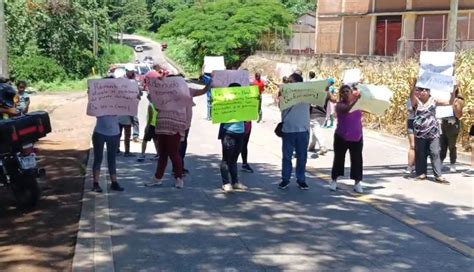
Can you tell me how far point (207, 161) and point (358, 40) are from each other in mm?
31299

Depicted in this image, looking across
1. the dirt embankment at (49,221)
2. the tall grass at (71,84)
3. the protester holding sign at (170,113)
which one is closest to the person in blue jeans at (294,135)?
the protester holding sign at (170,113)

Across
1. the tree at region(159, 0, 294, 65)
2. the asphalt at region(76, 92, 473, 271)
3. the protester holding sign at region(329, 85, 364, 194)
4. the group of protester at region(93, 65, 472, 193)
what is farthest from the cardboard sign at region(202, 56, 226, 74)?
the tree at region(159, 0, 294, 65)

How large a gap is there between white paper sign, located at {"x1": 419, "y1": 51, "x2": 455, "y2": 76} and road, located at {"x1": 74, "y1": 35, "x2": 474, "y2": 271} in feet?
5.99

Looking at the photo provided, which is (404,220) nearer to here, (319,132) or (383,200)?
(383,200)

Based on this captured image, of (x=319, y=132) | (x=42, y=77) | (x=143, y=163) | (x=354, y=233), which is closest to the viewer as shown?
(x=354, y=233)

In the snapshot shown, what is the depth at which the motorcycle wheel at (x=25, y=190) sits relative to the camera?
8070mm

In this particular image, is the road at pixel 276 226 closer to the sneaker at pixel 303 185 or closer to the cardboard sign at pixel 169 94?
the sneaker at pixel 303 185

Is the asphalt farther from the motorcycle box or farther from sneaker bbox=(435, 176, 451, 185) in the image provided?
the motorcycle box

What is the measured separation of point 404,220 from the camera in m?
8.08

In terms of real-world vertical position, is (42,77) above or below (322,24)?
below

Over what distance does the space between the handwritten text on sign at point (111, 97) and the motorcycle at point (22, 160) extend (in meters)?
1.11

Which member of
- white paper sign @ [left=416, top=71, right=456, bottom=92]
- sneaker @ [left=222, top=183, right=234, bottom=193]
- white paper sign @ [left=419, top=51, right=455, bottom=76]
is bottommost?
sneaker @ [left=222, top=183, right=234, bottom=193]

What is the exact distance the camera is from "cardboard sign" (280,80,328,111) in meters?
9.62

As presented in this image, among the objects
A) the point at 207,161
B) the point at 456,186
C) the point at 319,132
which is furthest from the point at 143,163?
the point at 456,186
